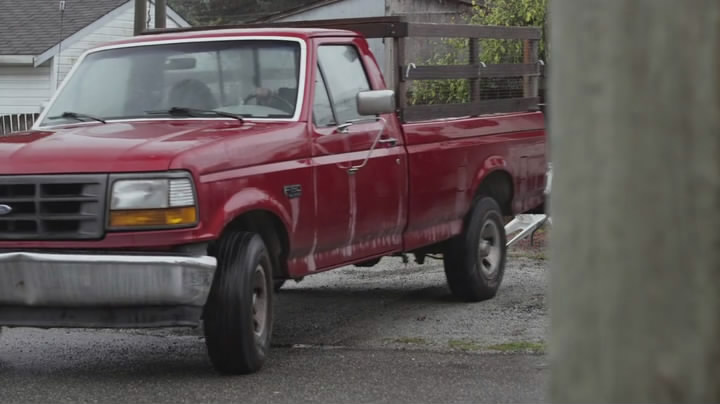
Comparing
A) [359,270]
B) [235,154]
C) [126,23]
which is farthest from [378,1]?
[235,154]

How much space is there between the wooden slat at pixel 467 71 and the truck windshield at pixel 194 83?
60.7 inches

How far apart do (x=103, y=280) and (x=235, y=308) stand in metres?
0.70

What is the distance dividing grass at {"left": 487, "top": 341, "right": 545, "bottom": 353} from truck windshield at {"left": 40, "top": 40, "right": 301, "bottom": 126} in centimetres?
186

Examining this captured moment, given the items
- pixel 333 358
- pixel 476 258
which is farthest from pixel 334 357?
pixel 476 258

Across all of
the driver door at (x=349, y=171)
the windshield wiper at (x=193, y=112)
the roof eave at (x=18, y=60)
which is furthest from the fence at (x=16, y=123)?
the windshield wiper at (x=193, y=112)

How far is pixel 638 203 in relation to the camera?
5.66 feet

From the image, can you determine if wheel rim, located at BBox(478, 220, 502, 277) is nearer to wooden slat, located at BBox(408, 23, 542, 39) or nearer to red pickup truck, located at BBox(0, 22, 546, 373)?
red pickup truck, located at BBox(0, 22, 546, 373)

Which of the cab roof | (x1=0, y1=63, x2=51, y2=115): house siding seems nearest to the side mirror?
the cab roof

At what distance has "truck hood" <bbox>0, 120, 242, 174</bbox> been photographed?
21.5 feet

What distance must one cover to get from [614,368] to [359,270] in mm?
10448

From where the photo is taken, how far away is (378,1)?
1339 inches

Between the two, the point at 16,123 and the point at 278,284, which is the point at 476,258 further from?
the point at 16,123

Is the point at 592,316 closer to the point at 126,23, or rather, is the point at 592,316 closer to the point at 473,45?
the point at 473,45

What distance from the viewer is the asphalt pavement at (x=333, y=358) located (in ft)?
21.5
